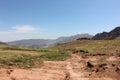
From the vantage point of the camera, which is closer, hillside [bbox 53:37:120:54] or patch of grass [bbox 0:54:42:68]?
patch of grass [bbox 0:54:42:68]

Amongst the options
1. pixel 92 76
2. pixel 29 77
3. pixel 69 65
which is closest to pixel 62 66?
pixel 69 65

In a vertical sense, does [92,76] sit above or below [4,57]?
below

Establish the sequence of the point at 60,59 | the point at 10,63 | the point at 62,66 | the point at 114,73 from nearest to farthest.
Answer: the point at 114,73
the point at 10,63
the point at 62,66
the point at 60,59

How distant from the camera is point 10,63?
2889 cm

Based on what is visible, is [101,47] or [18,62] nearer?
[18,62]

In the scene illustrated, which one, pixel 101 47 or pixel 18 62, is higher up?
pixel 101 47

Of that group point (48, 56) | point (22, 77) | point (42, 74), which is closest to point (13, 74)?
point (22, 77)

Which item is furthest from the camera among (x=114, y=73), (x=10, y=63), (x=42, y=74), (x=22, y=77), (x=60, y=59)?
(x=60, y=59)

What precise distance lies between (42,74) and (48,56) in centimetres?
1182

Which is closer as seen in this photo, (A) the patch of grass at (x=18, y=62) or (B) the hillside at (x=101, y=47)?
(A) the patch of grass at (x=18, y=62)

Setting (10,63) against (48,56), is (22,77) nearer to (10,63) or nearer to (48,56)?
(10,63)

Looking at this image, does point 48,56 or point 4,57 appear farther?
point 48,56

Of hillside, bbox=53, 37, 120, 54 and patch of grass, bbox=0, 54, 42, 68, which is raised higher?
hillside, bbox=53, 37, 120, 54

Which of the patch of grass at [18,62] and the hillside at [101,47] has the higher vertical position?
the hillside at [101,47]
